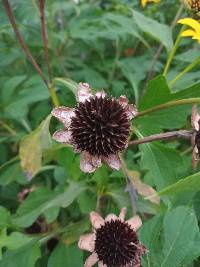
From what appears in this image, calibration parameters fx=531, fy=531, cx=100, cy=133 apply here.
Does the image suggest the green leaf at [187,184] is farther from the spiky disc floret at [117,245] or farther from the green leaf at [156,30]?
the green leaf at [156,30]

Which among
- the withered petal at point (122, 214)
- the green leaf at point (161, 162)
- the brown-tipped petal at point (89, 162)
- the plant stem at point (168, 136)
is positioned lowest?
the withered petal at point (122, 214)

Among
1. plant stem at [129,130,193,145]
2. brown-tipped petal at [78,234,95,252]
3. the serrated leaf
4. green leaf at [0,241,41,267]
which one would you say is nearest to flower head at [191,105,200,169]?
plant stem at [129,130,193,145]

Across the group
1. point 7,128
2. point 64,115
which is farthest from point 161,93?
point 7,128

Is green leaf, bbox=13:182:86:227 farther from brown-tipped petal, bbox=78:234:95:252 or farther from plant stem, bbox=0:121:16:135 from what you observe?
plant stem, bbox=0:121:16:135

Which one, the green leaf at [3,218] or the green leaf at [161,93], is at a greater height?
the green leaf at [161,93]

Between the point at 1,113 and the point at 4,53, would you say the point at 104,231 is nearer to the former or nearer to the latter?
the point at 1,113

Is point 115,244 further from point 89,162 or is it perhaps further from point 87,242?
point 89,162

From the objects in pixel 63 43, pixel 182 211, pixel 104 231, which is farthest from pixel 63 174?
pixel 63 43

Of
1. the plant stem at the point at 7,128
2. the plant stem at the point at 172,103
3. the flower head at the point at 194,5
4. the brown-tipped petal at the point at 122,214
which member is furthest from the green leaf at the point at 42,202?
the flower head at the point at 194,5
